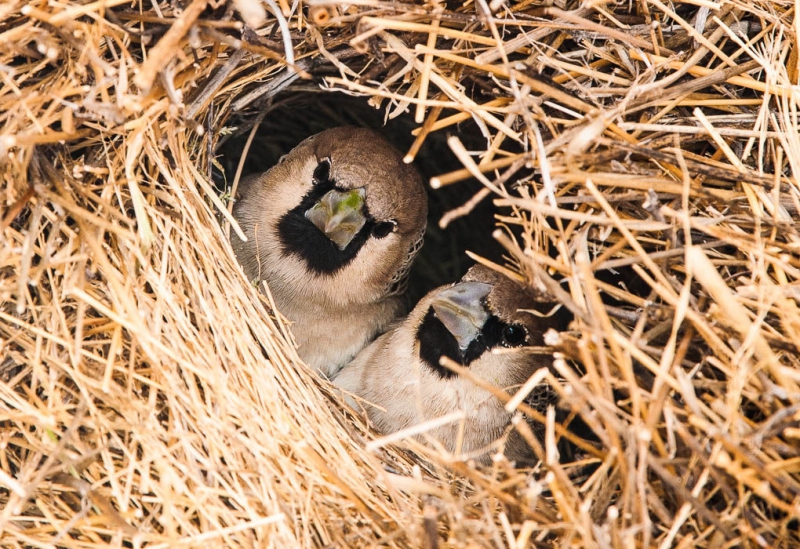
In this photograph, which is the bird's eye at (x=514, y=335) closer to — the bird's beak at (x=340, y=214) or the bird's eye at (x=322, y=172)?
the bird's beak at (x=340, y=214)

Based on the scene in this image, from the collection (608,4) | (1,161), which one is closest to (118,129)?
(1,161)

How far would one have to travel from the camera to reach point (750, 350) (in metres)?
2.04

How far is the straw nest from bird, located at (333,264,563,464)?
0.31 metres

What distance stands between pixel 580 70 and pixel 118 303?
1645mm

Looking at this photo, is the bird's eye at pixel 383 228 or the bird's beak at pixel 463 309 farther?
the bird's eye at pixel 383 228

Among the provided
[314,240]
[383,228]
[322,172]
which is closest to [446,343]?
[383,228]

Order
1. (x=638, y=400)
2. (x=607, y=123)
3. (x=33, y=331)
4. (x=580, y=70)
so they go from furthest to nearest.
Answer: (x=580, y=70)
(x=607, y=123)
(x=33, y=331)
(x=638, y=400)

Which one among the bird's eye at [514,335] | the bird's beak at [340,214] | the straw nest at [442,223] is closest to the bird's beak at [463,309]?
the bird's eye at [514,335]

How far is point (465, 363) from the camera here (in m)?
2.81

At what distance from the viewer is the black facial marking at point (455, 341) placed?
2797 mm

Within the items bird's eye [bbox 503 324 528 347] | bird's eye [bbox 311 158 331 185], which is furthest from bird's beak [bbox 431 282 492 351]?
bird's eye [bbox 311 158 331 185]

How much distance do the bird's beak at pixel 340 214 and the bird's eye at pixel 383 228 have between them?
0.36 ft

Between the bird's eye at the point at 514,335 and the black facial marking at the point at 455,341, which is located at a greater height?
the bird's eye at the point at 514,335

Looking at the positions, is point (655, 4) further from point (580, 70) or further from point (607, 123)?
point (607, 123)
